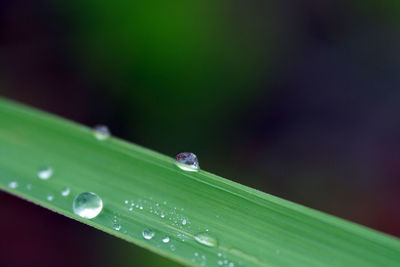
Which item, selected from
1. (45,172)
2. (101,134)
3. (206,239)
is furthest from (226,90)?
(206,239)

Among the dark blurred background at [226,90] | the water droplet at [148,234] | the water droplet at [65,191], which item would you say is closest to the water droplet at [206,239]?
the water droplet at [148,234]

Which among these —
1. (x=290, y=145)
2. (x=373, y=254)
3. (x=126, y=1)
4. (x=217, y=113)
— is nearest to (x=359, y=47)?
(x=290, y=145)

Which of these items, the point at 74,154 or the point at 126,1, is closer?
the point at 74,154

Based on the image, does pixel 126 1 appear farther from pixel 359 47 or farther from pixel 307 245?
pixel 307 245

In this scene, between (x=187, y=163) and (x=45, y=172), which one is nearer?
(x=187, y=163)

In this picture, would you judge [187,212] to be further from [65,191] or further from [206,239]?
[65,191]

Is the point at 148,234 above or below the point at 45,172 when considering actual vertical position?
below

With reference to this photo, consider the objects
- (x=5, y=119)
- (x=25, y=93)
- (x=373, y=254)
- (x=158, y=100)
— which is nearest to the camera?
(x=373, y=254)
